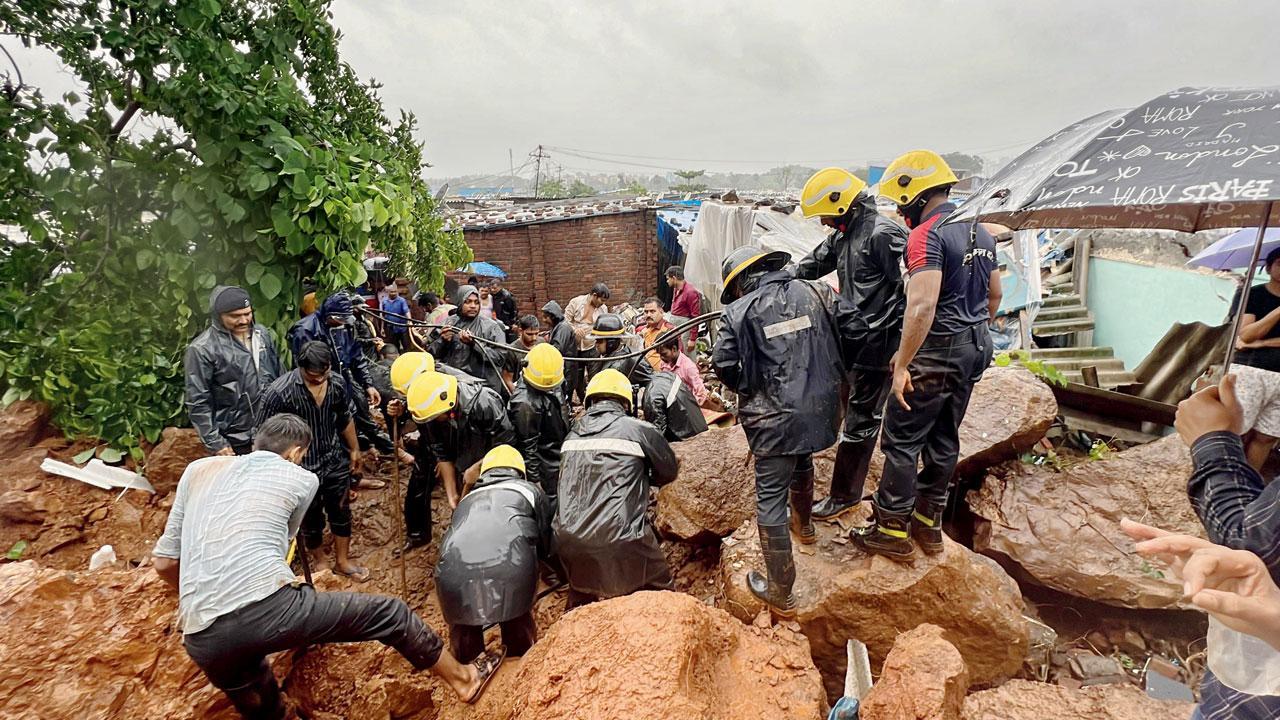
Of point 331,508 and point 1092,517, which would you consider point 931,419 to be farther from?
point 331,508

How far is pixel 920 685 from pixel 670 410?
3.02m

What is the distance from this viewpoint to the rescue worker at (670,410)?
481 centimetres

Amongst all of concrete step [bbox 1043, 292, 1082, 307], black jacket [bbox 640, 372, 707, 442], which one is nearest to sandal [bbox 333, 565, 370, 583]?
black jacket [bbox 640, 372, 707, 442]

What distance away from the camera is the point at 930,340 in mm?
2639

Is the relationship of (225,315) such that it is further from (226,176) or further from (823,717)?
(823,717)

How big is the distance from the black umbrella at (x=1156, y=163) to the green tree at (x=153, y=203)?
4312 mm

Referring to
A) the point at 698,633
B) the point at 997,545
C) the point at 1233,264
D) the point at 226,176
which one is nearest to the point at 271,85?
the point at 226,176

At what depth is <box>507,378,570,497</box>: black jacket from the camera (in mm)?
4199

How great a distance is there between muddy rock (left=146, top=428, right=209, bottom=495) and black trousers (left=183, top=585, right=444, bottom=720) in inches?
94.8

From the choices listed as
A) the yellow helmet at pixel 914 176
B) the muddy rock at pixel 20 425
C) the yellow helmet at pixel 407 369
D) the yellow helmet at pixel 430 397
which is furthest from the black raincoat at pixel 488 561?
the muddy rock at pixel 20 425

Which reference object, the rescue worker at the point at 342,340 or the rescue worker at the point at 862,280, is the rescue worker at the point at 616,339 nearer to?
the rescue worker at the point at 342,340

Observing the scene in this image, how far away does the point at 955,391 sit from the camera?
2.68m

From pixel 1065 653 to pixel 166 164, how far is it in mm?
6884

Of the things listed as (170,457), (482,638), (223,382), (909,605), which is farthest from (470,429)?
(909,605)
